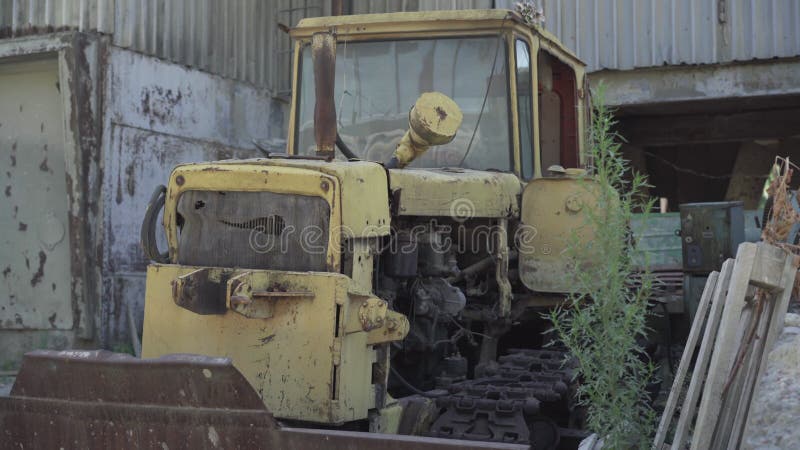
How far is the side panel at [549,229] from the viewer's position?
5.42 metres

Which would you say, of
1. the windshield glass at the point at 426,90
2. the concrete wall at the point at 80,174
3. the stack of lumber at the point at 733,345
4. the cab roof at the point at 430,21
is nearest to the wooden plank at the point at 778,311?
the stack of lumber at the point at 733,345

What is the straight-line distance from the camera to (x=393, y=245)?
459 cm

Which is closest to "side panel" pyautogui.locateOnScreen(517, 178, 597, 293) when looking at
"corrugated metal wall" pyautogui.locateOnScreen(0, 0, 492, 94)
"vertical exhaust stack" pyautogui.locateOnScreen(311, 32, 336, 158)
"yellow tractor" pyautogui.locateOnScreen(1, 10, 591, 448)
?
"yellow tractor" pyautogui.locateOnScreen(1, 10, 591, 448)

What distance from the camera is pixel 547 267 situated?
18.1 feet

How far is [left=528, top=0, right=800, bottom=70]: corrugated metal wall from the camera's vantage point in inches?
399

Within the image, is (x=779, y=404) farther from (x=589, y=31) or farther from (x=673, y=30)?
(x=589, y=31)

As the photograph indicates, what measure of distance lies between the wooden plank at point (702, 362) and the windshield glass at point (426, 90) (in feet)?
5.97

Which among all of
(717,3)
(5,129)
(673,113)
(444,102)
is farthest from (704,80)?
(5,129)

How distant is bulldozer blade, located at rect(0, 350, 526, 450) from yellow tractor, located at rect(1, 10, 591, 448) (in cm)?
2

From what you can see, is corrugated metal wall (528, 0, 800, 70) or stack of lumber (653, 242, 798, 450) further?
corrugated metal wall (528, 0, 800, 70)

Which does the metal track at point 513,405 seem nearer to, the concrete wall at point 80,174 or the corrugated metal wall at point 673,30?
the concrete wall at point 80,174

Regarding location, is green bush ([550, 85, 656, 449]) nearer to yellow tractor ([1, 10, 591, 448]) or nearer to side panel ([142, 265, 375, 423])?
yellow tractor ([1, 10, 591, 448])

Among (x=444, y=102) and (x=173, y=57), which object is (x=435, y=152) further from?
(x=173, y=57)

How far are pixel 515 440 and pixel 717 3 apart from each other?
751cm
